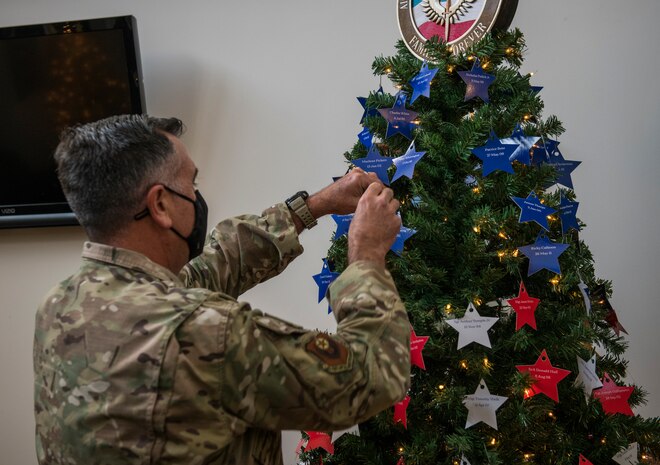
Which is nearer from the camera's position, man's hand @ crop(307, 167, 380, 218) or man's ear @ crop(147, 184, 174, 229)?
man's ear @ crop(147, 184, 174, 229)

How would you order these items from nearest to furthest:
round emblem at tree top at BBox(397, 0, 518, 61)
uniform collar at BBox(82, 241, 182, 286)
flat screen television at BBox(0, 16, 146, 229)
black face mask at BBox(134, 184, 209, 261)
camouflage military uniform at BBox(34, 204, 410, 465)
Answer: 1. camouflage military uniform at BBox(34, 204, 410, 465)
2. uniform collar at BBox(82, 241, 182, 286)
3. black face mask at BBox(134, 184, 209, 261)
4. round emblem at tree top at BBox(397, 0, 518, 61)
5. flat screen television at BBox(0, 16, 146, 229)

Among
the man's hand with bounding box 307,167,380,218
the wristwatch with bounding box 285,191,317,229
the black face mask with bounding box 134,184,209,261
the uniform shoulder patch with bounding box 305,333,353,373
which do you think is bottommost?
the uniform shoulder patch with bounding box 305,333,353,373

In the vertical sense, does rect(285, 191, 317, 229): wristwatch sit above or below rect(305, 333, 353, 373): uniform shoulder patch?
above

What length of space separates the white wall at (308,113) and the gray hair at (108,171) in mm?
1416

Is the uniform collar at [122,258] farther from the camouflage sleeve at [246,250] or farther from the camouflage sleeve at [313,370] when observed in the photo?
the camouflage sleeve at [246,250]

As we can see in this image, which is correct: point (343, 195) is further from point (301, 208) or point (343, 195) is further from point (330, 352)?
point (330, 352)

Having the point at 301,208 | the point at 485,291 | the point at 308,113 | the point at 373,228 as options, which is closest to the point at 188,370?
the point at 373,228

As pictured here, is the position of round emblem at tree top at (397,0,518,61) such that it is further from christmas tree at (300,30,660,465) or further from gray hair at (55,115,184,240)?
gray hair at (55,115,184,240)

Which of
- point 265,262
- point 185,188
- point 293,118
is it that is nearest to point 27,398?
point 293,118

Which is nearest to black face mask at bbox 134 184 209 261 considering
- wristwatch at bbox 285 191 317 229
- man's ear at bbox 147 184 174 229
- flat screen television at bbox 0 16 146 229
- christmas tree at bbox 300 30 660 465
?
man's ear at bbox 147 184 174 229

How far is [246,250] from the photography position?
4.45ft

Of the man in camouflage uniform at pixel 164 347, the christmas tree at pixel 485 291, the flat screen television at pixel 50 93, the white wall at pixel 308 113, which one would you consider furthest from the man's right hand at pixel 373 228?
the flat screen television at pixel 50 93

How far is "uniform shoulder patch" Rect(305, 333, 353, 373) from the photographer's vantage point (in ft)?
2.94

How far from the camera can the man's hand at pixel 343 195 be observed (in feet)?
4.39
